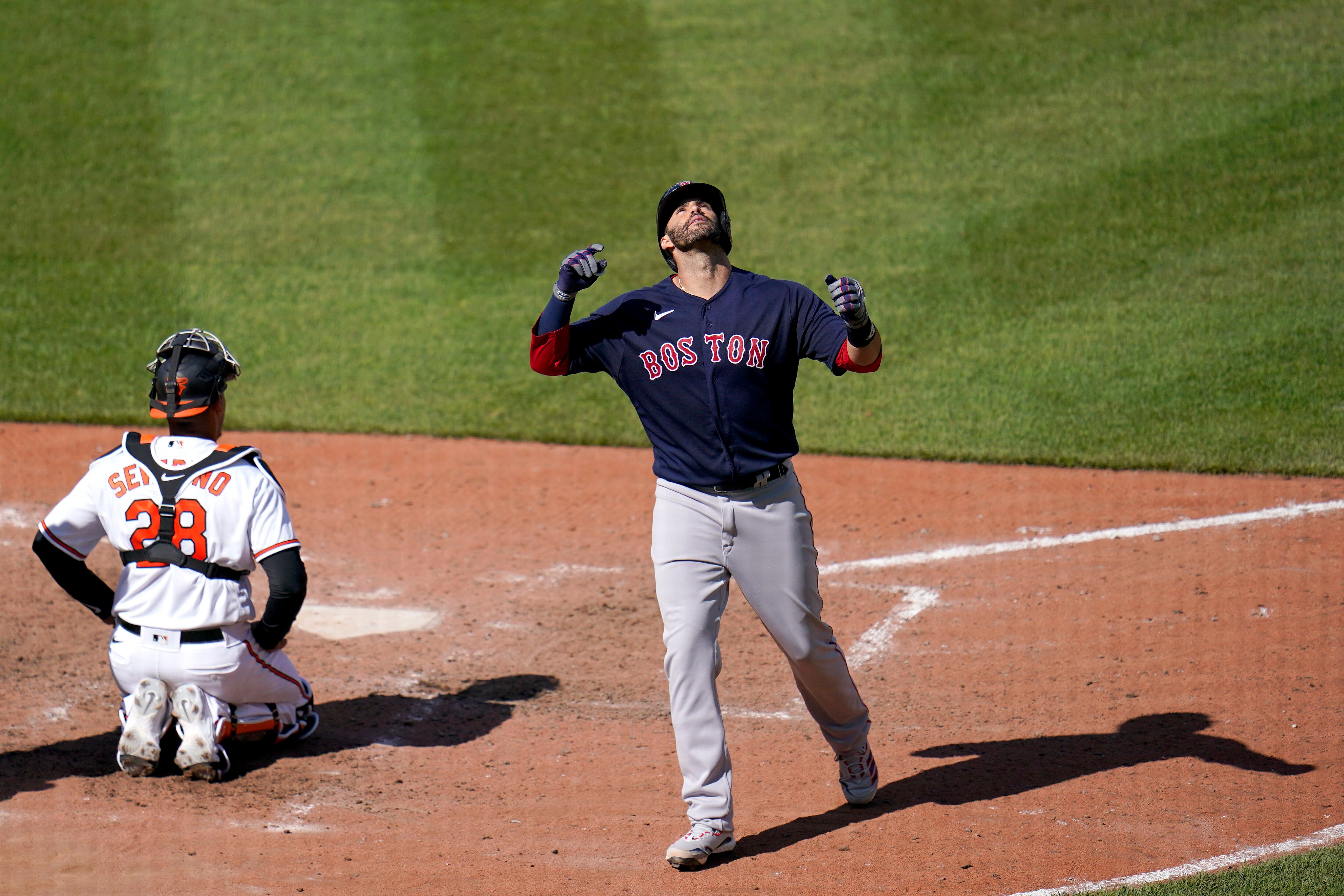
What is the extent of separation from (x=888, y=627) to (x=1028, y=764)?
1321 mm

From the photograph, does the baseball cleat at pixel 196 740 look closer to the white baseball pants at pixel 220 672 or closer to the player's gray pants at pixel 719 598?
the white baseball pants at pixel 220 672

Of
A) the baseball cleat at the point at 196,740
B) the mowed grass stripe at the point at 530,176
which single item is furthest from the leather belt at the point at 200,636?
the mowed grass stripe at the point at 530,176

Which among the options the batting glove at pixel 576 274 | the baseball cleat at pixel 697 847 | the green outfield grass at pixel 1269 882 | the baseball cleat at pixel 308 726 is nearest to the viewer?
the green outfield grass at pixel 1269 882

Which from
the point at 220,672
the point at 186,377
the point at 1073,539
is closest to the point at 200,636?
the point at 220,672

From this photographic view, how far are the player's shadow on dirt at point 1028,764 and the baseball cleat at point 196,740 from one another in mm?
1828

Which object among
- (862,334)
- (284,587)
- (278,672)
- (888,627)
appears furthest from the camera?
(888,627)

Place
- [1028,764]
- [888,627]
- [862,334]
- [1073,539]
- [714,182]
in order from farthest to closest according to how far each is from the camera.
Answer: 1. [714,182]
2. [1073,539]
3. [888,627]
4. [1028,764]
5. [862,334]

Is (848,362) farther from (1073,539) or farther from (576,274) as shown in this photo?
(1073,539)

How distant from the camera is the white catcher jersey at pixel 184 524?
4.32 m

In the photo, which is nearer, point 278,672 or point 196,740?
point 196,740

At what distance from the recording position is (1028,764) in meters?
4.51

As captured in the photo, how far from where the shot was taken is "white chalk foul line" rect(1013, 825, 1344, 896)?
3.59 metres

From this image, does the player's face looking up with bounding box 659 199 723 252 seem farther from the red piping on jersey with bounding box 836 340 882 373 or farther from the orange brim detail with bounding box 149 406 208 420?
the orange brim detail with bounding box 149 406 208 420

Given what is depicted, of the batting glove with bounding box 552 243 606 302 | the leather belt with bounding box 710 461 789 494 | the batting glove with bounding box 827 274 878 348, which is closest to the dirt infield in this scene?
the leather belt with bounding box 710 461 789 494
